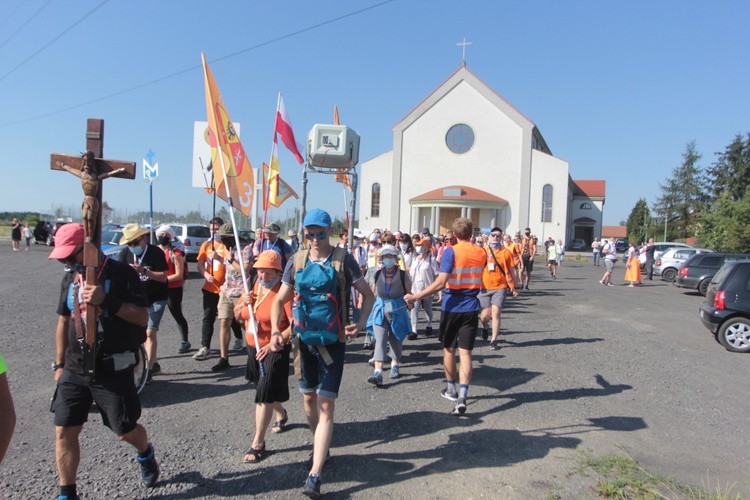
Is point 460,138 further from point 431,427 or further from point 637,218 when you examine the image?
point 637,218

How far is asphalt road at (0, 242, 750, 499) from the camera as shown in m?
3.60

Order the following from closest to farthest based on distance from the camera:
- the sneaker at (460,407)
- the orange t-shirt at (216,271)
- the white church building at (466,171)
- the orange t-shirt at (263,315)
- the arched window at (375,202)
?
1. the orange t-shirt at (263,315)
2. the sneaker at (460,407)
3. the orange t-shirt at (216,271)
4. the white church building at (466,171)
5. the arched window at (375,202)

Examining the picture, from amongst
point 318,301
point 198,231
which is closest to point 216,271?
point 318,301

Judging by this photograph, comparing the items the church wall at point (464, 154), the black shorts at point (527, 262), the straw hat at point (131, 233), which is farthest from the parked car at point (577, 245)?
the straw hat at point (131, 233)

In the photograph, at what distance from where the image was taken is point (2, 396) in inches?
81.4

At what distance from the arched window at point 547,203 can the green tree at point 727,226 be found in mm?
12254

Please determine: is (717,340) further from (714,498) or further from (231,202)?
(231,202)

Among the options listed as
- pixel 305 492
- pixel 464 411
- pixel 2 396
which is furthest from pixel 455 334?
pixel 2 396

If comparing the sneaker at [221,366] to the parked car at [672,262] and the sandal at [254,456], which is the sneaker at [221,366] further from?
the parked car at [672,262]

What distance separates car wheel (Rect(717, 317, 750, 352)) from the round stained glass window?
112 ft

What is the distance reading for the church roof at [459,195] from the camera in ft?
127

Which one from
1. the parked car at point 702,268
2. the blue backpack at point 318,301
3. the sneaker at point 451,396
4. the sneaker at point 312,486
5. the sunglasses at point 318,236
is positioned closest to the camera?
the sneaker at point 312,486

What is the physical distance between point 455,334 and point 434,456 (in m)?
1.47

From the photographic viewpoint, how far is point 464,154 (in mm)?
41062
